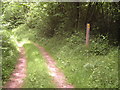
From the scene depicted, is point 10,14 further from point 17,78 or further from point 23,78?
point 23,78

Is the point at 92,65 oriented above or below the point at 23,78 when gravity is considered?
above

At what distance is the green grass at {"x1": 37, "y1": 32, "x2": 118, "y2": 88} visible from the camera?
21.2ft

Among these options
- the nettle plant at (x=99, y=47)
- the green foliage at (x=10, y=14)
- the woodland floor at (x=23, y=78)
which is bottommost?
the woodland floor at (x=23, y=78)

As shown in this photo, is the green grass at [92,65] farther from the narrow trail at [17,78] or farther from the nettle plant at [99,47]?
the narrow trail at [17,78]

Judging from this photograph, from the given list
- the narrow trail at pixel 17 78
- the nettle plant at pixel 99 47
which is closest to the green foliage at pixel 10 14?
the narrow trail at pixel 17 78

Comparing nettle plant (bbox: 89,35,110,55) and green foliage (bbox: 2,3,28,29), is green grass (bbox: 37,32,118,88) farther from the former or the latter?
green foliage (bbox: 2,3,28,29)

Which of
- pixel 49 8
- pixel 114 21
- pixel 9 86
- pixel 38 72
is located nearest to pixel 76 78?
pixel 38 72

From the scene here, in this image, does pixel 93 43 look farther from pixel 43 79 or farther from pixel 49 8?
pixel 49 8

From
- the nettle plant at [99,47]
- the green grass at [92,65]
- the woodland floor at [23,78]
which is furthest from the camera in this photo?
the nettle plant at [99,47]

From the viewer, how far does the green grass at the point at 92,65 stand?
6465mm

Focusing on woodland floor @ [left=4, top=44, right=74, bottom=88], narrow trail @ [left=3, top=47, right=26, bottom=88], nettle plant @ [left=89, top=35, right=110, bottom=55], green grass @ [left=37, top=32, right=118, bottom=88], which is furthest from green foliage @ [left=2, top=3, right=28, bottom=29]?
nettle plant @ [left=89, top=35, right=110, bottom=55]

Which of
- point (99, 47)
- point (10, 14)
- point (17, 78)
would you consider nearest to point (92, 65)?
point (99, 47)

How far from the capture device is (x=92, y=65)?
312 inches

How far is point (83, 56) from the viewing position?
9.85m
